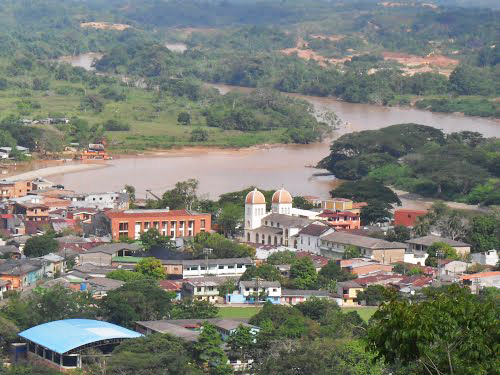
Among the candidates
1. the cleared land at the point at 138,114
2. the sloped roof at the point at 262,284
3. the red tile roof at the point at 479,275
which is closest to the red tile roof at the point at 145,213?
the sloped roof at the point at 262,284

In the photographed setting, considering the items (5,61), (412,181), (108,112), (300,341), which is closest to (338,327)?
(300,341)

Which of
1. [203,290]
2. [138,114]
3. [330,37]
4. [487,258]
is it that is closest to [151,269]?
[203,290]

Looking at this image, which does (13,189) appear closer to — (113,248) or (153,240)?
(153,240)

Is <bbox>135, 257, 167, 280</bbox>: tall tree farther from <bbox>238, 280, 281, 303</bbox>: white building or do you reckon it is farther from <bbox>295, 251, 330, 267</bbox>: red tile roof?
<bbox>295, 251, 330, 267</bbox>: red tile roof

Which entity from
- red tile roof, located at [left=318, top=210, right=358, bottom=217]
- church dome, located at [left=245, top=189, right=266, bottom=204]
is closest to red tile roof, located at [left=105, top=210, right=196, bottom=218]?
church dome, located at [left=245, top=189, right=266, bottom=204]

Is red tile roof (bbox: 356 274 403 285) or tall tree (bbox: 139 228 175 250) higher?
tall tree (bbox: 139 228 175 250)

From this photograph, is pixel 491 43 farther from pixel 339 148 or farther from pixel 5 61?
pixel 339 148
